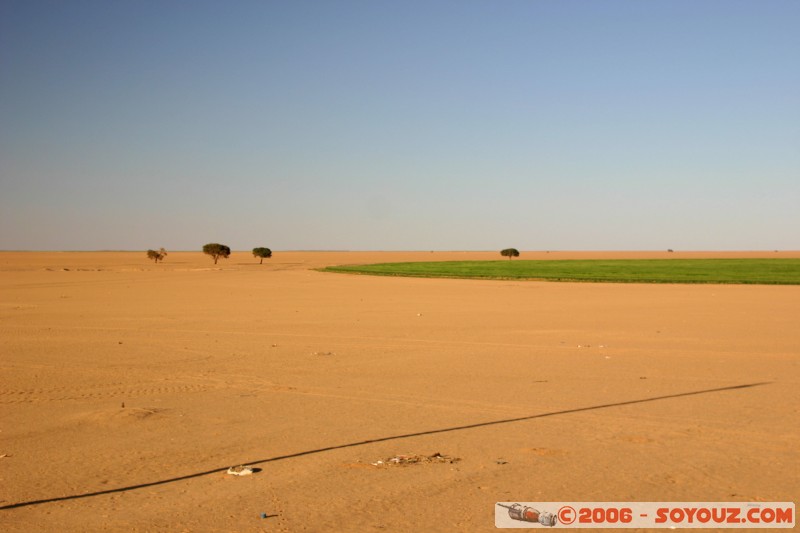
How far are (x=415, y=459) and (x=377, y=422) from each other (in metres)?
1.91

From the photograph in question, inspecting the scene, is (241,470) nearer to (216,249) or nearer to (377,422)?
(377,422)

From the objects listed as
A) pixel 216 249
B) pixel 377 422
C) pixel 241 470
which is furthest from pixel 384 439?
pixel 216 249

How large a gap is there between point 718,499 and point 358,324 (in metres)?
17.4

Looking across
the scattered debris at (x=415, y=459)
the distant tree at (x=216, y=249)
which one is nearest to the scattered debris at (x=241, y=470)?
the scattered debris at (x=415, y=459)

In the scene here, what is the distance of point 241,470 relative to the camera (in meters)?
8.11

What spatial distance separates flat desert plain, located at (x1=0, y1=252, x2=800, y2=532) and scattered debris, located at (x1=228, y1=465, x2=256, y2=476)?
0.13m

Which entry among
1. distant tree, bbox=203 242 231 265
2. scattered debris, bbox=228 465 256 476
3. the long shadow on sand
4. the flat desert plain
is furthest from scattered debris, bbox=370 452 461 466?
distant tree, bbox=203 242 231 265

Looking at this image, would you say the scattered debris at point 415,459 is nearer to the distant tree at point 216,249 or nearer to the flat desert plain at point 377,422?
the flat desert plain at point 377,422

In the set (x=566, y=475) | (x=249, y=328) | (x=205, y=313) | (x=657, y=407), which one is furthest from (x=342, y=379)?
(x=205, y=313)

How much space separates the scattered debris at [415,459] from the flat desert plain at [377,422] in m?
0.08

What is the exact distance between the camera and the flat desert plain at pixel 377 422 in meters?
7.22

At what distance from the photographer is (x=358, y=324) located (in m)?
24.0

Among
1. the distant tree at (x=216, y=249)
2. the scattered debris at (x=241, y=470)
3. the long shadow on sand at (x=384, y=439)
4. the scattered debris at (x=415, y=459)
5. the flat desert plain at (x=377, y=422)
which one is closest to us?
the flat desert plain at (x=377, y=422)

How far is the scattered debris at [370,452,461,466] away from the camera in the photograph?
841 cm
